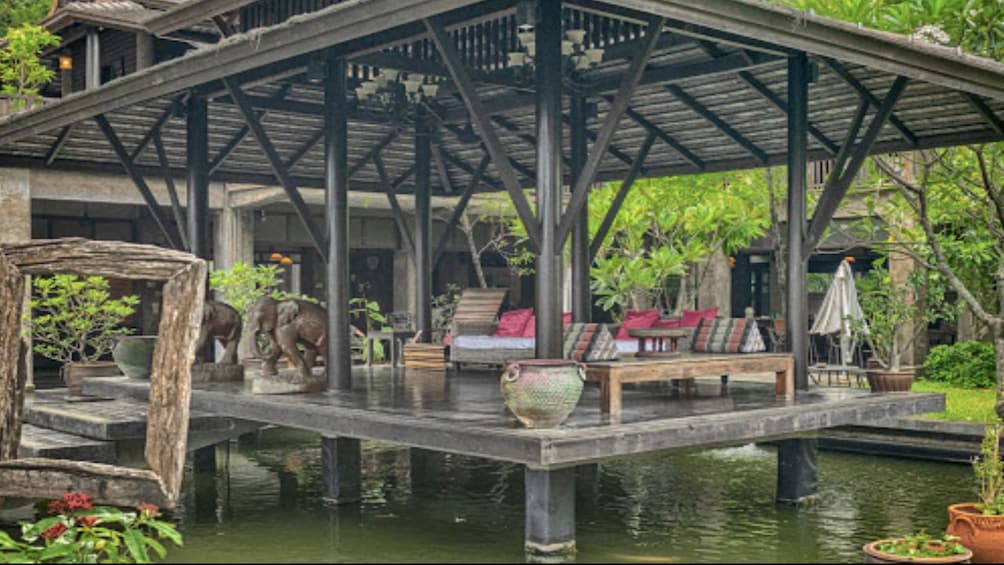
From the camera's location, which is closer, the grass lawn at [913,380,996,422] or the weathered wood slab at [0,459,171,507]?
the weathered wood slab at [0,459,171,507]

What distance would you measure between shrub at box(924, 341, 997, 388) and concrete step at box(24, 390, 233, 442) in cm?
1090

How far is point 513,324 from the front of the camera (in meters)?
14.3

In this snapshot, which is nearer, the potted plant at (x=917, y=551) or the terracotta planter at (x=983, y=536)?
the potted plant at (x=917, y=551)

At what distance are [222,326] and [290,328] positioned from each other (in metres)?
1.58

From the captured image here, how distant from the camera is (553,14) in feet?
28.2

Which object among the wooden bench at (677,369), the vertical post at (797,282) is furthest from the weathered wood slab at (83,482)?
the vertical post at (797,282)

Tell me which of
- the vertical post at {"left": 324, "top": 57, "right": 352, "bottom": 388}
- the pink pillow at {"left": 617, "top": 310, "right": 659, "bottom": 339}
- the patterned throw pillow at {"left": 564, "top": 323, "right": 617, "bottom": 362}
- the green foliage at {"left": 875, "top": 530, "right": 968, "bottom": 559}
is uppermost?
the vertical post at {"left": 324, "top": 57, "right": 352, "bottom": 388}

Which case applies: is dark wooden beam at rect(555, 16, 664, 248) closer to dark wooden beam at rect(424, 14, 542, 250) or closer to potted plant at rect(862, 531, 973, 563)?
dark wooden beam at rect(424, 14, 542, 250)

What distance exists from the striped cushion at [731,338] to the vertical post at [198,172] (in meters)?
5.06

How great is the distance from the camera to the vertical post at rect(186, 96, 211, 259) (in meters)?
12.2

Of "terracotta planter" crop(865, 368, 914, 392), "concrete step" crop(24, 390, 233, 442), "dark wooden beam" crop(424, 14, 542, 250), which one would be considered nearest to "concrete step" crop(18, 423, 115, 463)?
"concrete step" crop(24, 390, 233, 442)

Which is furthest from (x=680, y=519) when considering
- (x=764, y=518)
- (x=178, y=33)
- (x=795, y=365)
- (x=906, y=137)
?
(x=178, y=33)

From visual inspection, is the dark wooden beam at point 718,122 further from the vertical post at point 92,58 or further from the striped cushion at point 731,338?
the vertical post at point 92,58

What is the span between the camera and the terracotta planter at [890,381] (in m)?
11.0
